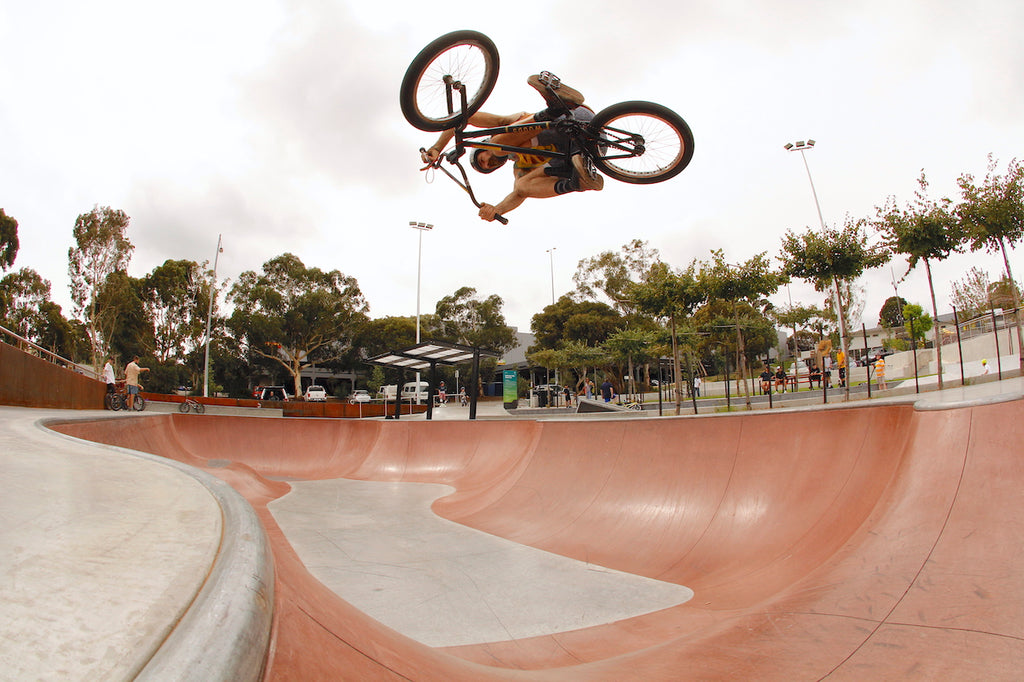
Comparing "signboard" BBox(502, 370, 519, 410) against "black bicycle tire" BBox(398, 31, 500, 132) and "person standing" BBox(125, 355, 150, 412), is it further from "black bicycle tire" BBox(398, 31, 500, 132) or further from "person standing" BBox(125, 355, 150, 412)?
"black bicycle tire" BBox(398, 31, 500, 132)

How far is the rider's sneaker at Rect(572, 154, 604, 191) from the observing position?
17.7 feet

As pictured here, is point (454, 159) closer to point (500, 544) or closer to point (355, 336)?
point (500, 544)

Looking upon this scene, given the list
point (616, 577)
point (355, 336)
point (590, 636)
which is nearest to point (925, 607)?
point (590, 636)

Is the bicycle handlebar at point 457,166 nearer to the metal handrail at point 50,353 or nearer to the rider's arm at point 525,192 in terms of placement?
the rider's arm at point 525,192

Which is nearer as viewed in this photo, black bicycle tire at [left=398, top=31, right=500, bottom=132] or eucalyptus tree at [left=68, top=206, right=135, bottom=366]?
black bicycle tire at [left=398, top=31, right=500, bottom=132]

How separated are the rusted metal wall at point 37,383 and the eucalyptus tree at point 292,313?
26.5 metres

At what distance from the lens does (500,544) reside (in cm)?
490

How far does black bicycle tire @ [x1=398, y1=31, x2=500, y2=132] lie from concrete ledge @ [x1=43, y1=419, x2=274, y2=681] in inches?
195

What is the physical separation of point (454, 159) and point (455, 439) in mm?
6135

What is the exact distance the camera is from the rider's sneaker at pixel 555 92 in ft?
16.6

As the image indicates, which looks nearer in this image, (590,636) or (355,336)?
(590,636)

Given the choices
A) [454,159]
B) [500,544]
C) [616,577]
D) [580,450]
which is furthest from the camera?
[580,450]

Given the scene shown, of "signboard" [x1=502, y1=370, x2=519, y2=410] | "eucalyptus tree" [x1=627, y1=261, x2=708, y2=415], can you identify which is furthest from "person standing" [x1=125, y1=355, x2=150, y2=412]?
"signboard" [x1=502, y1=370, x2=519, y2=410]

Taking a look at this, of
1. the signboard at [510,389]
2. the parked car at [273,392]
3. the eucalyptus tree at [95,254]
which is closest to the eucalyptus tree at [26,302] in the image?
the eucalyptus tree at [95,254]
